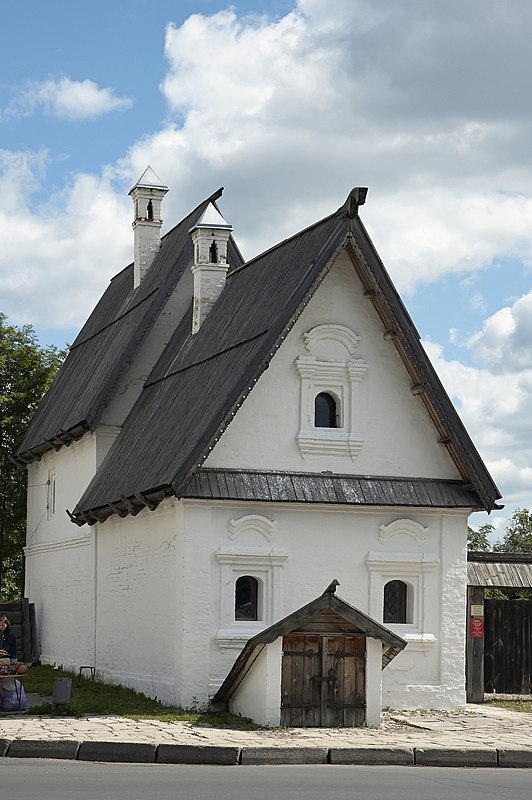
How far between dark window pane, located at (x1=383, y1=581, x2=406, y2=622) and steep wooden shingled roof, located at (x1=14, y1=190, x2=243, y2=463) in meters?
7.88

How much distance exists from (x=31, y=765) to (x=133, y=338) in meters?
14.0

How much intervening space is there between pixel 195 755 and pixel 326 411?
8.19m

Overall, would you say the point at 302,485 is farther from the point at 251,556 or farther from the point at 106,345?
the point at 106,345

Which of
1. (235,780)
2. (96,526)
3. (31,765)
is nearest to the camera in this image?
(235,780)

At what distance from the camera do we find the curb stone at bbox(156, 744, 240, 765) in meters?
16.2

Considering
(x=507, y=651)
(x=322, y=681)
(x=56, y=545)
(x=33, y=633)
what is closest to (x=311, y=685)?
(x=322, y=681)

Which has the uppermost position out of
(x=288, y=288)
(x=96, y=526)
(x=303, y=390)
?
(x=288, y=288)

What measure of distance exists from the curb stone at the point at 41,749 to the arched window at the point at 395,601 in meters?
7.93

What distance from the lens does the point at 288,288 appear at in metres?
22.6

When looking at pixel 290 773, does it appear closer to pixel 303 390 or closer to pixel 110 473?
pixel 303 390

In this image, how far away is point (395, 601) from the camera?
23.1m

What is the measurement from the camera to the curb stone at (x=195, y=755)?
16250mm

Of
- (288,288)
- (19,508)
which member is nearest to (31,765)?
(288,288)

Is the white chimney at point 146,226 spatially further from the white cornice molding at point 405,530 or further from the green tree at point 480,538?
the green tree at point 480,538
